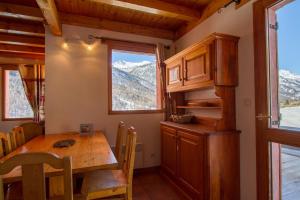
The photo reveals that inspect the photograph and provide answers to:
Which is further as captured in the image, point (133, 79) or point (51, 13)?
point (133, 79)

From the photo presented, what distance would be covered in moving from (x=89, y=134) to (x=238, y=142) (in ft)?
6.65

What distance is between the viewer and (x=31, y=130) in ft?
9.89

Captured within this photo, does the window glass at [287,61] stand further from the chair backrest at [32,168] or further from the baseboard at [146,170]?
the baseboard at [146,170]

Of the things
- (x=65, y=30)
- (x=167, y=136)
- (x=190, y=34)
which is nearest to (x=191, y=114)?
(x=167, y=136)

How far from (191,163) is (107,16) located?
2676 mm

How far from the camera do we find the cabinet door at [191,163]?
208cm

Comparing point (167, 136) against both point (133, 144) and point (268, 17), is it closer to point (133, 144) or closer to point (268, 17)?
point (133, 144)

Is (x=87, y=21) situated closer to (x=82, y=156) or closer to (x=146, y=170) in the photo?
(x=82, y=156)

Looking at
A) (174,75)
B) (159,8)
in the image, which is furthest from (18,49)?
(174,75)

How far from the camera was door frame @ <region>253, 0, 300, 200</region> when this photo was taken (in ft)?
6.05

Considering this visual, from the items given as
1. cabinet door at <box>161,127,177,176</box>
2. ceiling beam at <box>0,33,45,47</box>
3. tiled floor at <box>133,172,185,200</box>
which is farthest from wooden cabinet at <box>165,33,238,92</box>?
ceiling beam at <box>0,33,45,47</box>

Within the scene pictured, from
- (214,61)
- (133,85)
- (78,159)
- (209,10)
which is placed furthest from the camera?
(133,85)

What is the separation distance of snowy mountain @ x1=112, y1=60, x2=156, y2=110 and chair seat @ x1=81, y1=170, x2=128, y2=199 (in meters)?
1.54

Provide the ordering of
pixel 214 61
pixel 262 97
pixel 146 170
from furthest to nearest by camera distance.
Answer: pixel 146 170 → pixel 214 61 → pixel 262 97
